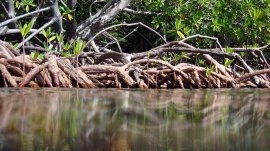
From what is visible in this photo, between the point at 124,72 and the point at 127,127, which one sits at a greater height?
the point at 124,72

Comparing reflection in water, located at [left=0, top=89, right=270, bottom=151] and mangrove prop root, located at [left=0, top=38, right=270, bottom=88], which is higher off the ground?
mangrove prop root, located at [left=0, top=38, right=270, bottom=88]

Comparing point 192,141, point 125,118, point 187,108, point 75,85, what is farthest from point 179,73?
point 192,141

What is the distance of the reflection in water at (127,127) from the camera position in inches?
69.6

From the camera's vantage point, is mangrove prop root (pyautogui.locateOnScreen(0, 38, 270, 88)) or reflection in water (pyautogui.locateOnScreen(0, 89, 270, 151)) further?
mangrove prop root (pyautogui.locateOnScreen(0, 38, 270, 88))

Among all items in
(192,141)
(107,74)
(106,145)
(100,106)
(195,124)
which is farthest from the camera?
(107,74)

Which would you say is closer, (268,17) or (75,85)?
(75,85)

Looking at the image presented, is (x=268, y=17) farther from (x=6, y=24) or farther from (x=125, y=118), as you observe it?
(x=125, y=118)

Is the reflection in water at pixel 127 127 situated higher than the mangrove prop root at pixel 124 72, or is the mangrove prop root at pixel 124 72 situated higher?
the mangrove prop root at pixel 124 72

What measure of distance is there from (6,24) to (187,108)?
3462 mm

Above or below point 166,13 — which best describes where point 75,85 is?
below

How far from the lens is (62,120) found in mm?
2455

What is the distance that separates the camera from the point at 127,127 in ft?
7.30

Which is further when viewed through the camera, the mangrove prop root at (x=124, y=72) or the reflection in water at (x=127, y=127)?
the mangrove prop root at (x=124, y=72)

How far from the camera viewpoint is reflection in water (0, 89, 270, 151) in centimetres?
177
